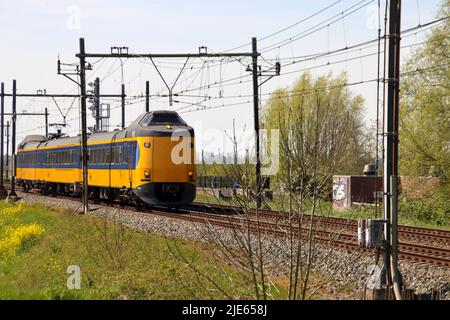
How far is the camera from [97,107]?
47688 millimetres

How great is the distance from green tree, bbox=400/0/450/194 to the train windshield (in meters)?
9.66

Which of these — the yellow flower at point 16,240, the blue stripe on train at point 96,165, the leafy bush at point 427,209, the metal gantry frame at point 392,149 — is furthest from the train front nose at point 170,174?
→ the metal gantry frame at point 392,149

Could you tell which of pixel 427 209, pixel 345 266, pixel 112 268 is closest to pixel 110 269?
pixel 112 268

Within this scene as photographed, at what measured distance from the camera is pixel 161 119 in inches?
1067

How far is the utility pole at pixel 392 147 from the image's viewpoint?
11680mm

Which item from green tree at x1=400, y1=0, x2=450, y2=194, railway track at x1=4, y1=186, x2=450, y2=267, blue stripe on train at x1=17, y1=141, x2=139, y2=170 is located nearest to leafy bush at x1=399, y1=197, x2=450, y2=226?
green tree at x1=400, y1=0, x2=450, y2=194

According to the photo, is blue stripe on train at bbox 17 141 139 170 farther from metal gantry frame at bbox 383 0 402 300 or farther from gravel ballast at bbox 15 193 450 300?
metal gantry frame at bbox 383 0 402 300

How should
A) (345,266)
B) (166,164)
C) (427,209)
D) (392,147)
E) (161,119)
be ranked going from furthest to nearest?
(427,209)
(161,119)
(166,164)
(345,266)
(392,147)

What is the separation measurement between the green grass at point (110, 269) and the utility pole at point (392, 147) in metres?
2.41

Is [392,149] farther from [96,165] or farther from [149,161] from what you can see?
[96,165]

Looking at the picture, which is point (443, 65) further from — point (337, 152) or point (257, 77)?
point (337, 152)

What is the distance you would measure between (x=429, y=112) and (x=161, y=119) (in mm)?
11161

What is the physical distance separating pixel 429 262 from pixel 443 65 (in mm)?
17041

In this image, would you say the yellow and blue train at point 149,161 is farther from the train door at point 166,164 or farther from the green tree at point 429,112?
the green tree at point 429,112
